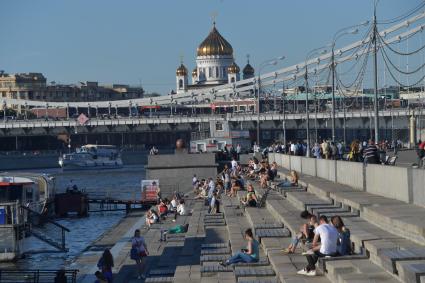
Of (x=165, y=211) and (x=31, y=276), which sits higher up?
(x=165, y=211)

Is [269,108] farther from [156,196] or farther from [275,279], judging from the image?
[275,279]

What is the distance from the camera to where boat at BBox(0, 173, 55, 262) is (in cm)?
3138

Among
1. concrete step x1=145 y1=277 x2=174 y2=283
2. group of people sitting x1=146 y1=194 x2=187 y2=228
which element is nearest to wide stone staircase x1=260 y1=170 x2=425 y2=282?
concrete step x1=145 y1=277 x2=174 y2=283

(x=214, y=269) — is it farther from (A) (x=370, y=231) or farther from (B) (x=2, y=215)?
(B) (x=2, y=215)

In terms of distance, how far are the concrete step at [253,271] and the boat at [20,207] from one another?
1509cm

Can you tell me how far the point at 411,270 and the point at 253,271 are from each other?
16.4ft

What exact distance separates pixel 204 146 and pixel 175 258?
43.4 m

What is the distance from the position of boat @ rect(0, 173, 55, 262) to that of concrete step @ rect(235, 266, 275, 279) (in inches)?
594

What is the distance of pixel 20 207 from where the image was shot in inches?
1300

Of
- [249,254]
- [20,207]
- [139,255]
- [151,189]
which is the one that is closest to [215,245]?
[139,255]

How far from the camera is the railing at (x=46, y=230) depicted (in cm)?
3375

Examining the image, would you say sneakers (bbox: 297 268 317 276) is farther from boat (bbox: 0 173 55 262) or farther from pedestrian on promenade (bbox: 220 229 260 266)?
boat (bbox: 0 173 55 262)

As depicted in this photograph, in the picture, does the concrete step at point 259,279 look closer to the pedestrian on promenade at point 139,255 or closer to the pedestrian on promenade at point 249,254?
the pedestrian on promenade at point 249,254

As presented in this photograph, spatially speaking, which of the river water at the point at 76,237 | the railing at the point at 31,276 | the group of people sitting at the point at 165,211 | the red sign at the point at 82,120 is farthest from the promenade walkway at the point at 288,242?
the red sign at the point at 82,120
